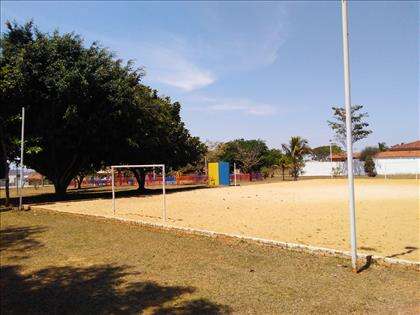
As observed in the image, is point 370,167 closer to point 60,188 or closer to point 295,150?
point 295,150

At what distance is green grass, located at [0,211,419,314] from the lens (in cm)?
558

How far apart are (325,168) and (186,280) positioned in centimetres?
6285

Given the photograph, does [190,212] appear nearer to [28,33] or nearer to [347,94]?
[347,94]

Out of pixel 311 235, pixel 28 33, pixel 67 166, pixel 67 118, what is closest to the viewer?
pixel 311 235

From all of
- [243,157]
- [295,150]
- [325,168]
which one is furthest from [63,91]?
[325,168]

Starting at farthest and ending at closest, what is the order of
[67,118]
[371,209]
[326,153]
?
[326,153] < [67,118] < [371,209]

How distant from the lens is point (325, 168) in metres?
67.4

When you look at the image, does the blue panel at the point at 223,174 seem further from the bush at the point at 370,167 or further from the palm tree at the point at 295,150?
the bush at the point at 370,167

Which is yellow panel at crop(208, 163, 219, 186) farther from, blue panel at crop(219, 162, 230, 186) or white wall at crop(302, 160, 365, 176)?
white wall at crop(302, 160, 365, 176)

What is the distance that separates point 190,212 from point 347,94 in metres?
9.39

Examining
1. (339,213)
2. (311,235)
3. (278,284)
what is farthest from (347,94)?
(339,213)

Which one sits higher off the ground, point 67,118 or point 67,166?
point 67,118

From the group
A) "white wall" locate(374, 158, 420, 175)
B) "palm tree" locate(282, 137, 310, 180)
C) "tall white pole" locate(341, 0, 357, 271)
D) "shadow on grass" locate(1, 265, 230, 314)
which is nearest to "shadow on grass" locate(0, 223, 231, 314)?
"shadow on grass" locate(1, 265, 230, 314)

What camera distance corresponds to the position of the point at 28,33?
2408cm
